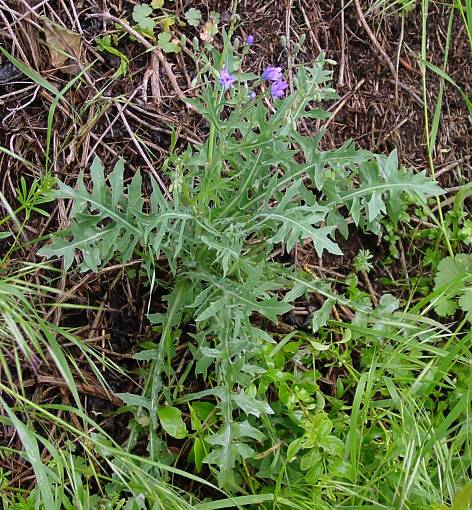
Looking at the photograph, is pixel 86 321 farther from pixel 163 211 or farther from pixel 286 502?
pixel 286 502

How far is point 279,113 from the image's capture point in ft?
4.98

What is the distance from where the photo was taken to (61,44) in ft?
6.08

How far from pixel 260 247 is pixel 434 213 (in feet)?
2.53

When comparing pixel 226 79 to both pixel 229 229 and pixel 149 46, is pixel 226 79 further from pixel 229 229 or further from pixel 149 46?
pixel 149 46

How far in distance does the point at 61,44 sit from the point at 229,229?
785 millimetres

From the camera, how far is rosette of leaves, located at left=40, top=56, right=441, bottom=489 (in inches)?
58.8

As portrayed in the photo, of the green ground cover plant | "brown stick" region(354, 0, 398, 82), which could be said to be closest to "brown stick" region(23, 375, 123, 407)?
the green ground cover plant

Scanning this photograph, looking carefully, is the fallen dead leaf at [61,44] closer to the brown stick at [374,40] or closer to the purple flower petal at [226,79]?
the purple flower petal at [226,79]

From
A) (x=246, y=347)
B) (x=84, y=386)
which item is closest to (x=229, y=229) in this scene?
(x=246, y=347)

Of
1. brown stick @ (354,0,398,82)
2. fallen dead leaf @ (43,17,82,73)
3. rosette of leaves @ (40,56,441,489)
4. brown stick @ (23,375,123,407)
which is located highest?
fallen dead leaf @ (43,17,82,73)

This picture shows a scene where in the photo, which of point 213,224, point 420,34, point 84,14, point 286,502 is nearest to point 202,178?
point 213,224

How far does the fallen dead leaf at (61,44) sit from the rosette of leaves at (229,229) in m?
0.46

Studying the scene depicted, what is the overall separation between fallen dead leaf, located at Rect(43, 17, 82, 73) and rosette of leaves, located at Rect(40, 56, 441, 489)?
18.0 inches

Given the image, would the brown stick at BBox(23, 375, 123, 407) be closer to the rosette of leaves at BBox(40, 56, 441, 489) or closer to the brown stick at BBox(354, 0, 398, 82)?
the rosette of leaves at BBox(40, 56, 441, 489)
